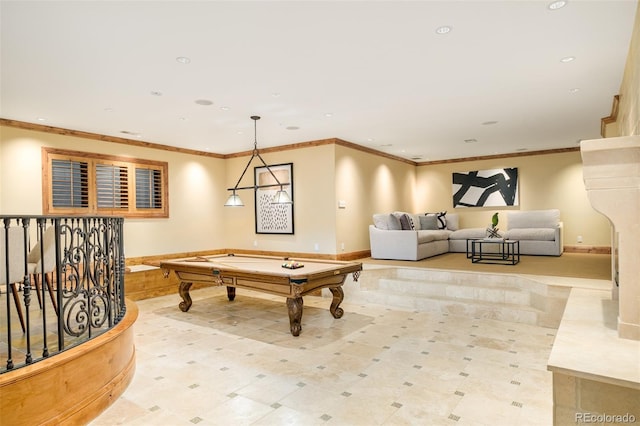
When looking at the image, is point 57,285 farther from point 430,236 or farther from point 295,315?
point 430,236

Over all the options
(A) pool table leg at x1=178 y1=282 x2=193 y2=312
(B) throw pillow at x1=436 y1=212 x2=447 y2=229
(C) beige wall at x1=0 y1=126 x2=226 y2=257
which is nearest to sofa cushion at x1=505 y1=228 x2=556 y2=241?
(B) throw pillow at x1=436 y1=212 x2=447 y2=229

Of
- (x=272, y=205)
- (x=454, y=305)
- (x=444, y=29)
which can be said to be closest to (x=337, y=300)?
(x=454, y=305)

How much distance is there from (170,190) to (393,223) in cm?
451

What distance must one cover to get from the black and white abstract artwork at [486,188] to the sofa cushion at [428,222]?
1139 mm

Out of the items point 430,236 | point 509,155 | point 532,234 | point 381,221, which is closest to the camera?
point 381,221

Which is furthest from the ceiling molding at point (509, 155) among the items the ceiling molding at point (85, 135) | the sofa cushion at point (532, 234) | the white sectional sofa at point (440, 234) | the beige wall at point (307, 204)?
the ceiling molding at point (85, 135)

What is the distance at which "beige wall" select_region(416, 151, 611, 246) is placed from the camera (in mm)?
8703

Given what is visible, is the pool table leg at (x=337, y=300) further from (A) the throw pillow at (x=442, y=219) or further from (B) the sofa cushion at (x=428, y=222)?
(A) the throw pillow at (x=442, y=219)

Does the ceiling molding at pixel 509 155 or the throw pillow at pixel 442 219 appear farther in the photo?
the throw pillow at pixel 442 219

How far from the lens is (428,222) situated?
9508mm

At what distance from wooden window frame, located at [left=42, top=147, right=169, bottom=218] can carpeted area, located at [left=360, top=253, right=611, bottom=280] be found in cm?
416

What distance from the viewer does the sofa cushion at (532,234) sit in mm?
8133

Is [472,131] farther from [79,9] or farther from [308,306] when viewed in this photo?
[79,9]

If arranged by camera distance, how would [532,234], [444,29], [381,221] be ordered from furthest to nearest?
[532,234] → [381,221] → [444,29]
